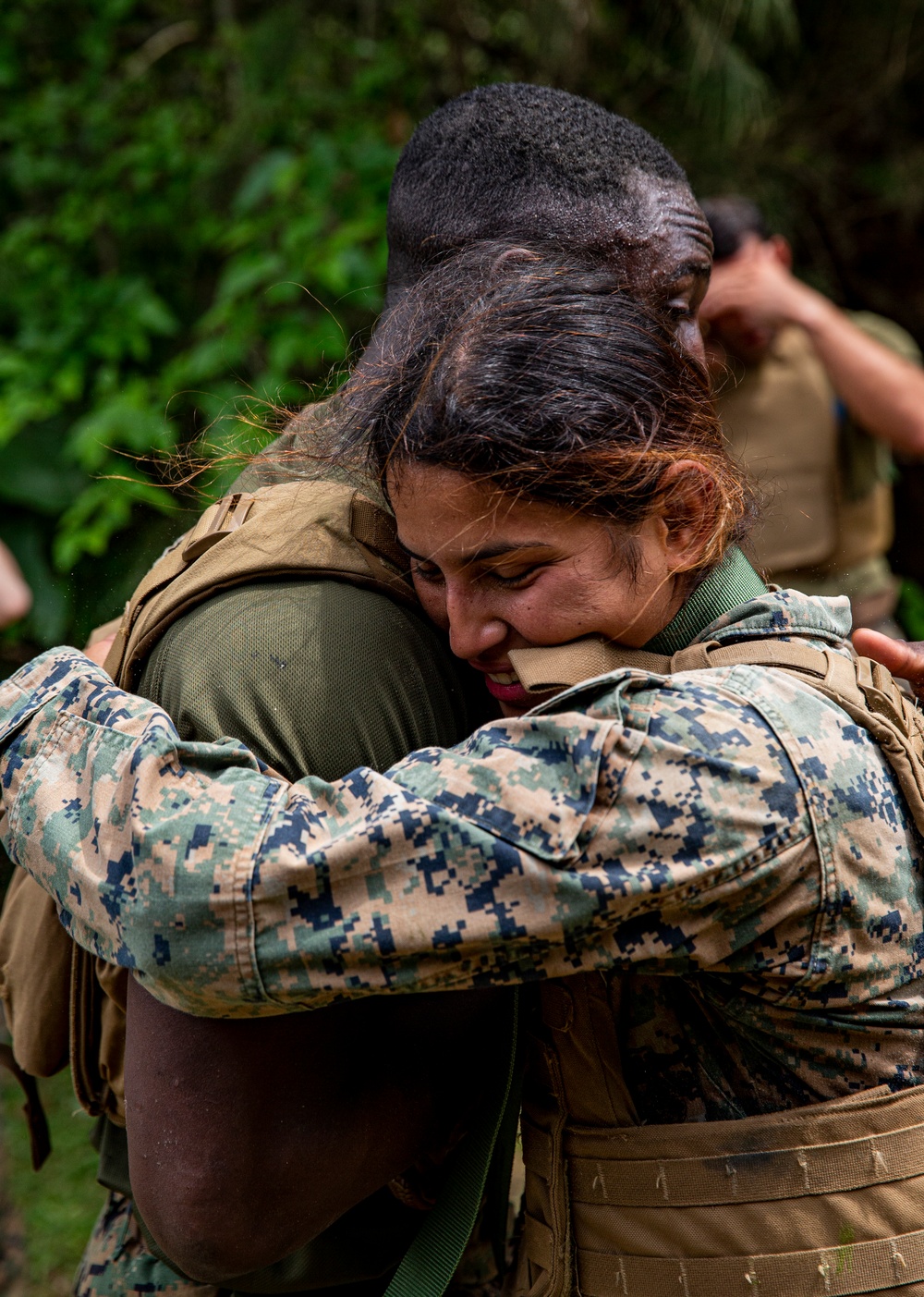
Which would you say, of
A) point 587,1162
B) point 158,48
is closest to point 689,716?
point 587,1162

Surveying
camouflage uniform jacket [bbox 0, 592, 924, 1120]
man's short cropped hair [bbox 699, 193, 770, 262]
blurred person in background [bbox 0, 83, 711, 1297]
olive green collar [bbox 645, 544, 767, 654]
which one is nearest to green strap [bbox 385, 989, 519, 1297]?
blurred person in background [bbox 0, 83, 711, 1297]

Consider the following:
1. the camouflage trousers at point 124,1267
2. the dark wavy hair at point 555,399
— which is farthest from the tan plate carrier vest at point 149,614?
the camouflage trousers at point 124,1267

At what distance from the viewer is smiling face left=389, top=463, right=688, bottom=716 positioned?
5.25ft

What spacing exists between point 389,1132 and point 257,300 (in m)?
4.62

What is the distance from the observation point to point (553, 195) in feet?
6.82

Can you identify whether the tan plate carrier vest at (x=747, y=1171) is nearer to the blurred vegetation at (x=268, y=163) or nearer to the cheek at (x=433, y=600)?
the cheek at (x=433, y=600)

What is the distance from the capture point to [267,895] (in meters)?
1.33

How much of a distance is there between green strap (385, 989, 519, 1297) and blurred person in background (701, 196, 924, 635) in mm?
3156

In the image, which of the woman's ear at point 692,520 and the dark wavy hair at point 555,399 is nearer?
the dark wavy hair at point 555,399

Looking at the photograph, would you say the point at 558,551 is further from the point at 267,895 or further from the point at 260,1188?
the point at 260,1188

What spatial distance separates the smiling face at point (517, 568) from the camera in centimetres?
160

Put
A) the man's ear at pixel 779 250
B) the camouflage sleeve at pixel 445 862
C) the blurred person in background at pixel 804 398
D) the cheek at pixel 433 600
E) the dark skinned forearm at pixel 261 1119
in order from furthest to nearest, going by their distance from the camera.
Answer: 1. the man's ear at pixel 779 250
2. the blurred person in background at pixel 804 398
3. the cheek at pixel 433 600
4. the dark skinned forearm at pixel 261 1119
5. the camouflage sleeve at pixel 445 862

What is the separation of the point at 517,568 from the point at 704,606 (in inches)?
10.6

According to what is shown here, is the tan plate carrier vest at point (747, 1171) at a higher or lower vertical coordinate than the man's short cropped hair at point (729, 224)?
higher
